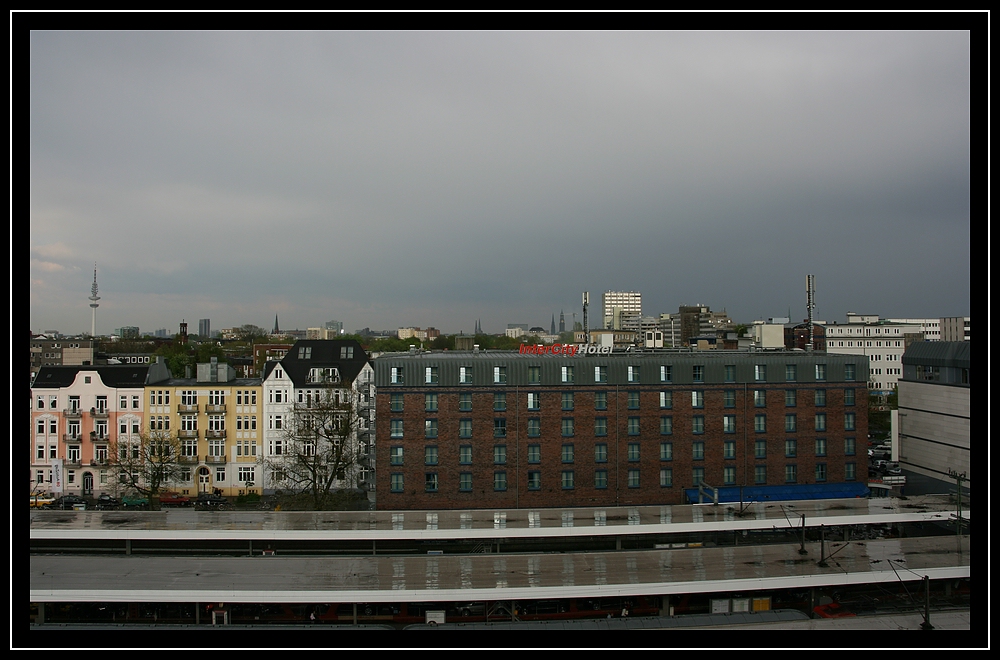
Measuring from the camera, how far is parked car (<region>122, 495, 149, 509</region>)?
137 ft

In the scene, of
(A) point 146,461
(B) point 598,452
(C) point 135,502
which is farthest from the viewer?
(A) point 146,461

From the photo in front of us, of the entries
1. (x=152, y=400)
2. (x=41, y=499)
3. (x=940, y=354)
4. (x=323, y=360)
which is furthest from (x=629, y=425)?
(x=41, y=499)

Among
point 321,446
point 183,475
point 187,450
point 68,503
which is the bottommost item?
point 68,503

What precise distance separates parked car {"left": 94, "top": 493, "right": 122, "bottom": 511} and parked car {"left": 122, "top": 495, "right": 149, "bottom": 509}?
1.43 ft

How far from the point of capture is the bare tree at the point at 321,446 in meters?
39.6

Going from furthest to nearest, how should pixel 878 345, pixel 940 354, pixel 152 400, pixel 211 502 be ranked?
1. pixel 878 345
2. pixel 152 400
3. pixel 211 502
4. pixel 940 354

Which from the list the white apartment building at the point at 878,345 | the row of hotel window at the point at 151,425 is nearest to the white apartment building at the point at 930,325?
the white apartment building at the point at 878,345

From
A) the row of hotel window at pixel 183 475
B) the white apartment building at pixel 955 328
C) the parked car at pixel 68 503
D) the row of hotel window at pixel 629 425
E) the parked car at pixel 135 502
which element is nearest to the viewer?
Result: the row of hotel window at pixel 629 425

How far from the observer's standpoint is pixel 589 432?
35.5m

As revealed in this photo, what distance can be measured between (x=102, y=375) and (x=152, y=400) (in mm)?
4461

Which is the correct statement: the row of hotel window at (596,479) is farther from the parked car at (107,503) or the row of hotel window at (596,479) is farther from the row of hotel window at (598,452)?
the parked car at (107,503)

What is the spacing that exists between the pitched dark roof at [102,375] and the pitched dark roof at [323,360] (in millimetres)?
9861

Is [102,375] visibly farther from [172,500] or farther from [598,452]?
[598,452]

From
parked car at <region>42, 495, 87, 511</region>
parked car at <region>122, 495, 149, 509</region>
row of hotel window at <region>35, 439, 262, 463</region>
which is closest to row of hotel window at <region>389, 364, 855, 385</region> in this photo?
row of hotel window at <region>35, 439, 262, 463</region>
